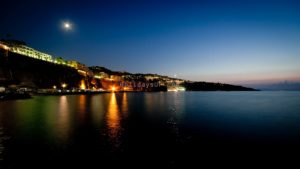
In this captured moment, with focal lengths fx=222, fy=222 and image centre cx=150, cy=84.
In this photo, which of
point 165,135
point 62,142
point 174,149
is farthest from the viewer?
point 165,135

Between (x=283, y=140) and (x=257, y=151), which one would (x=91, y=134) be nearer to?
(x=257, y=151)

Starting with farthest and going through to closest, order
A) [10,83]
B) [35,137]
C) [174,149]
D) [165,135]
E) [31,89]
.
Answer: [31,89] < [10,83] < [165,135] < [35,137] < [174,149]

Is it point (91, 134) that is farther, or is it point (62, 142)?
point (91, 134)

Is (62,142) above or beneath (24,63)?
beneath

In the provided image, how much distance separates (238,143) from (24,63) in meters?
96.4

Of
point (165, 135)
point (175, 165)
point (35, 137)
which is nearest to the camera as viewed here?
point (175, 165)

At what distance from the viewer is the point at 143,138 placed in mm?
17484

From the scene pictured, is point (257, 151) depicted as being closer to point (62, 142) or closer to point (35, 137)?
point (62, 142)

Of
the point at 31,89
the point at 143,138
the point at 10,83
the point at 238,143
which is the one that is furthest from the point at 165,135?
the point at 31,89

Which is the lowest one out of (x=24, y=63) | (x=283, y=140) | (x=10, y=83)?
(x=283, y=140)

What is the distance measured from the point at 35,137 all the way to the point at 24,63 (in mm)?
87115

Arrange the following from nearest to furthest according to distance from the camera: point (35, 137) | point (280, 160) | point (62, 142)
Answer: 1. point (280, 160)
2. point (62, 142)
3. point (35, 137)

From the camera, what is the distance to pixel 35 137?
57.0 ft

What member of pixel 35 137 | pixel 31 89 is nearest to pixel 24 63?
pixel 31 89
